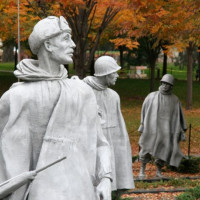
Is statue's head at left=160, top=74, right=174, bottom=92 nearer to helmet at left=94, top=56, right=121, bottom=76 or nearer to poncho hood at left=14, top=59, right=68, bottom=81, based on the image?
helmet at left=94, top=56, right=121, bottom=76

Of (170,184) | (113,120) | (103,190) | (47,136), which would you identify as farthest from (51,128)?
(170,184)

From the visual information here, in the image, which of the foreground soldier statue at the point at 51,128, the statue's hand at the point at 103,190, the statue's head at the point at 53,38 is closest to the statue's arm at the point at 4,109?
the foreground soldier statue at the point at 51,128

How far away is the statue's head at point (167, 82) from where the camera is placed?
38.5 ft

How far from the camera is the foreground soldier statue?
2891 mm

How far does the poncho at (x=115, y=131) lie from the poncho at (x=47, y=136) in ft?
15.5

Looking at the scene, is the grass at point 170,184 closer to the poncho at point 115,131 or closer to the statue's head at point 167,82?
the statue's head at point 167,82

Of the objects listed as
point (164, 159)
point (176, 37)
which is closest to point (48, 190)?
point (164, 159)

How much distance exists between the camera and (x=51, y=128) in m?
2.92

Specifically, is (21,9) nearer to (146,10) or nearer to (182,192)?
(146,10)

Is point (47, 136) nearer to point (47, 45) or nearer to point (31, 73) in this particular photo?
point (31, 73)

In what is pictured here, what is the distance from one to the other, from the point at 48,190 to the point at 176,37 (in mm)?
12646

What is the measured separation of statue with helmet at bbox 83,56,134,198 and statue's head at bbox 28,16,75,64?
4588 millimetres

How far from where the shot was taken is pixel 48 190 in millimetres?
2865

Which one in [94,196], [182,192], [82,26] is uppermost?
[82,26]
